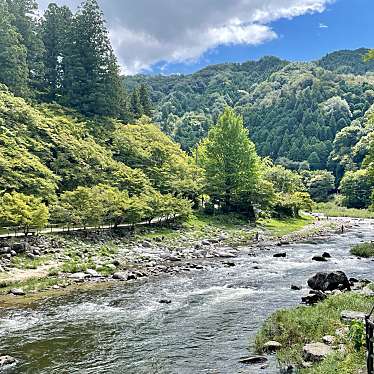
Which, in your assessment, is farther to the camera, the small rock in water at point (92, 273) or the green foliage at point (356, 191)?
the green foliage at point (356, 191)

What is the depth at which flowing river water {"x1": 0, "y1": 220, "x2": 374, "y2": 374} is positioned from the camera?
49.5 feet

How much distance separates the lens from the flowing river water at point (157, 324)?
15078mm

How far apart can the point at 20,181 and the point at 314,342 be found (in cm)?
3465

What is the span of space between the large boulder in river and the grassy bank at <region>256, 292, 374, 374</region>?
4.53 meters

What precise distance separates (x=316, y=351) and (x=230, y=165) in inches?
1960

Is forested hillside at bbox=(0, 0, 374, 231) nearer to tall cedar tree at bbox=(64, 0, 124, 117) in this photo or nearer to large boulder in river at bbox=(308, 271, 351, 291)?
tall cedar tree at bbox=(64, 0, 124, 117)

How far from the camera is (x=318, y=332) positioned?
1519 cm

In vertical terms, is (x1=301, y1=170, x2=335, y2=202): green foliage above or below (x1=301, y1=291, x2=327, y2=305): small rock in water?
above

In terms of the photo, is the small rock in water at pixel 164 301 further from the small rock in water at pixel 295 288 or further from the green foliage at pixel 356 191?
the green foliage at pixel 356 191

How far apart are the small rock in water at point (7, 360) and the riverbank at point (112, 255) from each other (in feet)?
27.4

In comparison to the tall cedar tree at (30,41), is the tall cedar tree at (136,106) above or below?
below

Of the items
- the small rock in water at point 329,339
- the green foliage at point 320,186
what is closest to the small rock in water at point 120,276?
the small rock in water at point 329,339

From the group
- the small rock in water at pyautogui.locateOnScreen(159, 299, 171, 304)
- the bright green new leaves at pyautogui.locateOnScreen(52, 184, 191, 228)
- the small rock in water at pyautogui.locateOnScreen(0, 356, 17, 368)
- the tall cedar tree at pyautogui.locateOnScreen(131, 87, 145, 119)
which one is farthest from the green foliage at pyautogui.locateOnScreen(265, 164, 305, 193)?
the small rock in water at pyautogui.locateOnScreen(0, 356, 17, 368)

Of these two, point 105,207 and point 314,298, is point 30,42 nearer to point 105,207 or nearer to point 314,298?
point 105,207
